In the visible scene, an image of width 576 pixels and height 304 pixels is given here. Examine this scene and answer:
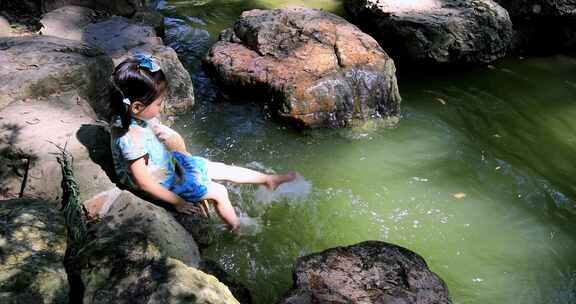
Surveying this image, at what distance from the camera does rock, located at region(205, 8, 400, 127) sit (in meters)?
4.16

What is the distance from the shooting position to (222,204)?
Answer: 9.86ft

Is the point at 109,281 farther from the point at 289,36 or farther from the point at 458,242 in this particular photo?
the point at 289,36

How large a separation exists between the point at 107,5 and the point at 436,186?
15.1ft

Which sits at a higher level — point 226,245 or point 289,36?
point 289,36

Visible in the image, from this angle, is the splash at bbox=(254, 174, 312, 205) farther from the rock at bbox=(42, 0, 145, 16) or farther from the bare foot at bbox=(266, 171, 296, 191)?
the rock at bbox=(42, 0, 145, 16)

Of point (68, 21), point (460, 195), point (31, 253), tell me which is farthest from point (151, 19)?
point (31, 253)

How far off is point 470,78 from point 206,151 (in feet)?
11.4

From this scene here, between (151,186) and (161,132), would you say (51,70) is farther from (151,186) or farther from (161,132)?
(151,186)

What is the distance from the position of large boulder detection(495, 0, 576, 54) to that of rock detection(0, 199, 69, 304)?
629 cm

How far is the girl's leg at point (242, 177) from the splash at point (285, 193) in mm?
201

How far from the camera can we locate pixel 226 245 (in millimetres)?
3062

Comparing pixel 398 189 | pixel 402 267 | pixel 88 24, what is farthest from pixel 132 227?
pixel 88 24

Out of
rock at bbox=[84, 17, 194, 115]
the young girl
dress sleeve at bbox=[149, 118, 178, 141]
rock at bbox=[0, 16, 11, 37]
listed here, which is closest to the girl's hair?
the young girl

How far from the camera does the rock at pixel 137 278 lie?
1738 mm
